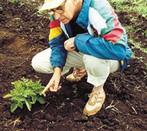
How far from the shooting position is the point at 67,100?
148 inches

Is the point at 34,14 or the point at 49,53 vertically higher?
the point at 49,53

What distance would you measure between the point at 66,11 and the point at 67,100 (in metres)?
0.86

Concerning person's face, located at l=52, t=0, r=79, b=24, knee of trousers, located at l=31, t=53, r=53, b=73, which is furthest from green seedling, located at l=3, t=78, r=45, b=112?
person's face, located at l=52, t=0, r=79, b=24

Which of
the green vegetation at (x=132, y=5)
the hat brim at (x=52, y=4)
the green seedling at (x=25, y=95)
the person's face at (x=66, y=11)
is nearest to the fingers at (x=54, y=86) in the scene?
the green seedling at (x=25, y=95)

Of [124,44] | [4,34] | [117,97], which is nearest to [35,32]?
[4,34]

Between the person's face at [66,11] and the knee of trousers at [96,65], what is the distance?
339mm

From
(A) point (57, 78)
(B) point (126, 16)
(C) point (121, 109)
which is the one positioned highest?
(A) point (57, 78)

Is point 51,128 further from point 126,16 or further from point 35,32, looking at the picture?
point 126,16

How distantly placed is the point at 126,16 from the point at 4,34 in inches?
58.4

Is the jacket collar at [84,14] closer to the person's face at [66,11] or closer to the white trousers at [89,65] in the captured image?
the person's face at [66,11]

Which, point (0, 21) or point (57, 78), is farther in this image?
point (0, 21)

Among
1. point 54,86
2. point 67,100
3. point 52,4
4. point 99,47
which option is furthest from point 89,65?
point 52,4

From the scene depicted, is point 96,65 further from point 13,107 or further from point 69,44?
point 13,107

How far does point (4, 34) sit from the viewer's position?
499 cm
